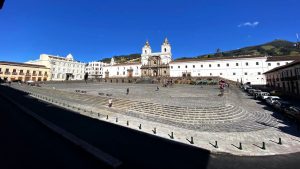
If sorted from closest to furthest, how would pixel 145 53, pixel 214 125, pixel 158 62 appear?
pixel 214 125 < pixel 158 62 < pixel 145 53

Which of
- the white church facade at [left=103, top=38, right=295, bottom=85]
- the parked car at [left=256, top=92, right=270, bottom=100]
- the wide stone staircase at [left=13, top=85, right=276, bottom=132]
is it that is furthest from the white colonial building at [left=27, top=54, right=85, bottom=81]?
the parked car at [left=256, top=92, right=270, bottom=100]

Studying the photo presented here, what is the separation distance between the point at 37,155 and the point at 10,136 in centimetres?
389

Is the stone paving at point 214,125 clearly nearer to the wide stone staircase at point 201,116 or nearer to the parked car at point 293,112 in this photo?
the wide stone staircase at point 201,116

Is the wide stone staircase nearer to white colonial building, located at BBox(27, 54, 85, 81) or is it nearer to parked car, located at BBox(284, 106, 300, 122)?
parked car, located at BBox(284, 106, 300, 122)

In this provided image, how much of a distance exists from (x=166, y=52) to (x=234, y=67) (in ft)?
95.9

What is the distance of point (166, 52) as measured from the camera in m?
84.8

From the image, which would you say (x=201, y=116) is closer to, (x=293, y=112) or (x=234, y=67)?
(x=293, y=112)

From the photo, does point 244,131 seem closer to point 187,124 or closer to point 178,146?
point 187,124

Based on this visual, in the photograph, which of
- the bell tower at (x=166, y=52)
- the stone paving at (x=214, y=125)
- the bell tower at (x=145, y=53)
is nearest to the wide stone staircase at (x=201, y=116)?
the stone paving at (x=214, y=125)

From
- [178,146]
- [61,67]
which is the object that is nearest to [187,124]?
[178,146]

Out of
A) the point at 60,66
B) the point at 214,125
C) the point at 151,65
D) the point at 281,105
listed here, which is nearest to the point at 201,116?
the point at 214,125

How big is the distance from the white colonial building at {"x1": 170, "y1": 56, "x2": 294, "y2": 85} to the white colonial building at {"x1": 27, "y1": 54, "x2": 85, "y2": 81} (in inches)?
1982

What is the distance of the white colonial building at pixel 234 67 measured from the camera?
66188 millimetres

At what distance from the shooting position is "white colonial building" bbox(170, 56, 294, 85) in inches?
2606
